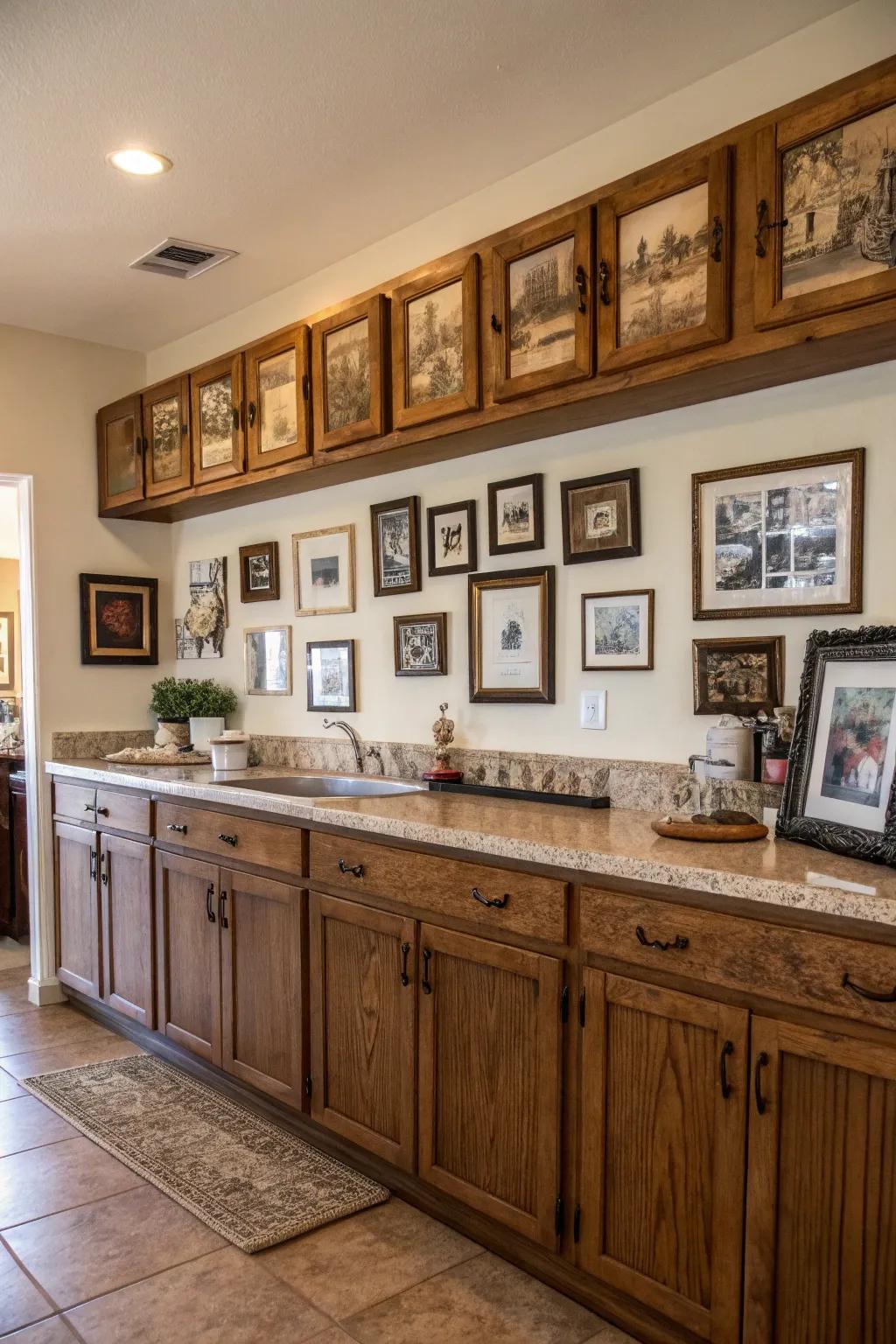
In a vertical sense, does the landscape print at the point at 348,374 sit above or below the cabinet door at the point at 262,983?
above

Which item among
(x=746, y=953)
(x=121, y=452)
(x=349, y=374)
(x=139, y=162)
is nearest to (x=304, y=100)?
(x=139, y=162)

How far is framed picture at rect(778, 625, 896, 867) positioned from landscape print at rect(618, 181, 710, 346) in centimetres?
75

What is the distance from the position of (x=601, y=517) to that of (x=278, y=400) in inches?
49.0

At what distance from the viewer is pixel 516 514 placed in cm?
298

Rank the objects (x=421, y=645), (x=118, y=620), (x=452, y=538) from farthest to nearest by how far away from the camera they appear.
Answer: (x=118, y=620)
(x=421, y=645)
(x=452, y=538)

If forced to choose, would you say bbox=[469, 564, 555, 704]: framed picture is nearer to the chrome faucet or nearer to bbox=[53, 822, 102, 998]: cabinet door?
the chrome faucet

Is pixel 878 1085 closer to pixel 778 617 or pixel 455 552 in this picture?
pixel 778 617

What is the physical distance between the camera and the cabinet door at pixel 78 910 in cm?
382

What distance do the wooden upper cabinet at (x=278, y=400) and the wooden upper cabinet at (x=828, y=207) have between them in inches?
63.5

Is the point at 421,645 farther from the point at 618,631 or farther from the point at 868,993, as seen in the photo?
the point at 868,993

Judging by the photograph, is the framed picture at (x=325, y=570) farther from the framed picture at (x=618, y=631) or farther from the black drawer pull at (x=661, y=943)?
the black drawer pull at (x=661, y=943)

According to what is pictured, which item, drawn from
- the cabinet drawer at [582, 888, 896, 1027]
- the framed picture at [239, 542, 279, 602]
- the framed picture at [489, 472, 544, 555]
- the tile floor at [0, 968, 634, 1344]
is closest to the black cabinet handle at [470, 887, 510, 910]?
the cabinet drawer at [582, 888, 896, 1027]

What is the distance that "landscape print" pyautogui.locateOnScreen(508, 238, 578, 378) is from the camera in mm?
2402

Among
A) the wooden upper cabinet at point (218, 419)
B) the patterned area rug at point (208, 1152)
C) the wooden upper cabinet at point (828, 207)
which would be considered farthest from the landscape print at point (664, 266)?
the patterned area rug at point (208, 1152)
